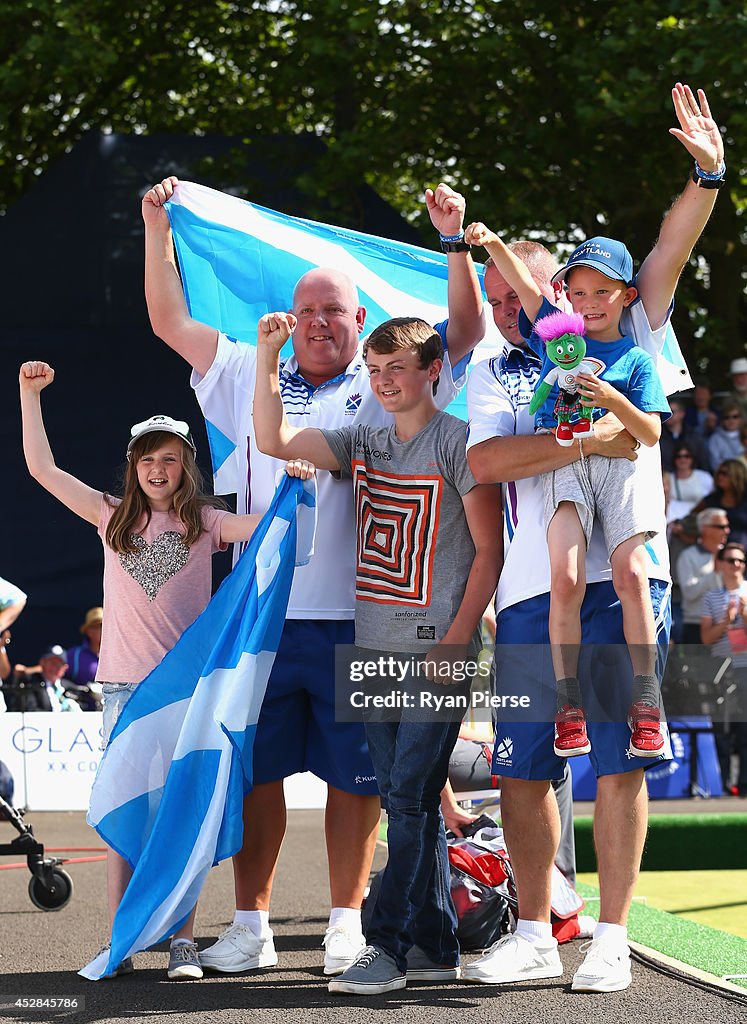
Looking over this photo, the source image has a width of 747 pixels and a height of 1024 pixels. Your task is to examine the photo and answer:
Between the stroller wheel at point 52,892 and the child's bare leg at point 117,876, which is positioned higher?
the child's bare leg at point 117,876

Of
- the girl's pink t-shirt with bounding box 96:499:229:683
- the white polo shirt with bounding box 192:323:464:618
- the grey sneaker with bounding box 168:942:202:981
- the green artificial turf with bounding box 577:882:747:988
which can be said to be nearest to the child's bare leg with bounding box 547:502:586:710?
the white polo shirt with bounding box 192:323:464:618

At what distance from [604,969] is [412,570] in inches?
48.7

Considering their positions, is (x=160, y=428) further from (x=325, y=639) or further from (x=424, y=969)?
(x=424, y=969)

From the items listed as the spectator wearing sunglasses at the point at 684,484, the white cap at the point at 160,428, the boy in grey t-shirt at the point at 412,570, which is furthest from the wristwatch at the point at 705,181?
the spectator wearing sunglasses at the point at 684,484

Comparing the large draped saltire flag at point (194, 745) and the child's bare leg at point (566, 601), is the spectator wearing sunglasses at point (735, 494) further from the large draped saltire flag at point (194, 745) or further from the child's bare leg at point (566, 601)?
the child's bare leg at point (566, 601)

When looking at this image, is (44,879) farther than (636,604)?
Yes

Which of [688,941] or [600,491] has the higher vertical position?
[600,491]

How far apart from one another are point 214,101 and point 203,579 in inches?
475

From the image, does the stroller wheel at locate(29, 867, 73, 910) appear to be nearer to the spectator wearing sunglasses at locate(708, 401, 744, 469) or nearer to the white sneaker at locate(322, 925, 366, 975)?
the white sneaker at locate(322, 925, 366, 975)

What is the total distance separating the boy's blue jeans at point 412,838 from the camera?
3848 millimetres

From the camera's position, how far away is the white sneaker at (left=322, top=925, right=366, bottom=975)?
161 inches

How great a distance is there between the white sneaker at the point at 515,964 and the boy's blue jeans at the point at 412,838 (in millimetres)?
143

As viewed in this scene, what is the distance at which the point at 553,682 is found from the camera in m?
3.79

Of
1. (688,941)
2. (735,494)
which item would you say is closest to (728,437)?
(735,494)
